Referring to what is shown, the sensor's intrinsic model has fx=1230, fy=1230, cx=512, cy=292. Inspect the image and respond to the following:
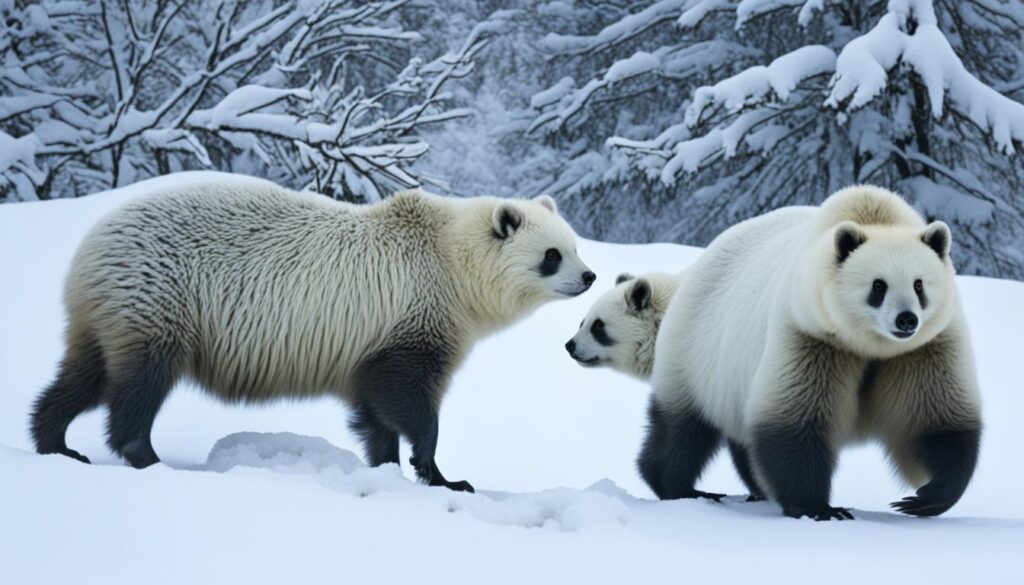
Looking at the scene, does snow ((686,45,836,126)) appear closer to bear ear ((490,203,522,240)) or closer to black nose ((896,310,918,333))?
bear ear ((490,203,522,240))

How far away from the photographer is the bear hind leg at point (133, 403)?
431 cm

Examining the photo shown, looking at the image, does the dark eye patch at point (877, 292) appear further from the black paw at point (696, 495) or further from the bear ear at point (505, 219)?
the bear ear at point (505, 219)

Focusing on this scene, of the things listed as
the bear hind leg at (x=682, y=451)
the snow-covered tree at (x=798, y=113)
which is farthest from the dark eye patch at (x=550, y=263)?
the snow-covered tree at (x=798, y=113)

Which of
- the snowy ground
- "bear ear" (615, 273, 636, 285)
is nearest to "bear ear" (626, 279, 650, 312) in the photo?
"bear ear" (615, 273, 636, 285)

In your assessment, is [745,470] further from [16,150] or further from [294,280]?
[16,150]

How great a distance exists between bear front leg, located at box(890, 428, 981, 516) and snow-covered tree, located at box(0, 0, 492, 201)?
7878mm

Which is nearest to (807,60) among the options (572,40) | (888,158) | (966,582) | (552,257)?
(888,158)

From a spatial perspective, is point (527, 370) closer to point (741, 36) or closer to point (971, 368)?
point (971, 368)

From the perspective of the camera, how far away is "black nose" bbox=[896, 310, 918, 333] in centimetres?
360

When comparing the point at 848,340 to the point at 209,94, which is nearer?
the point at 848,340

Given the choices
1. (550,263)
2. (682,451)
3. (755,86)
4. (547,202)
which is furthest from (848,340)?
(755,86)

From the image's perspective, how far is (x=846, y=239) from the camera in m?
3.81

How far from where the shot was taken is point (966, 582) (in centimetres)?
260

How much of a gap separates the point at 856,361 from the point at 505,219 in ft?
5.62
